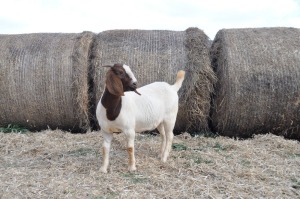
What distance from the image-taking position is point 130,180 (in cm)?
422

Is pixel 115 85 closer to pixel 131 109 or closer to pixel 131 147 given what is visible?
pixel 131 109

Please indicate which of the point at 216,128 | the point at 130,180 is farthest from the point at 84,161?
the point at 216,128

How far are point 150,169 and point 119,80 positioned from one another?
1.09m

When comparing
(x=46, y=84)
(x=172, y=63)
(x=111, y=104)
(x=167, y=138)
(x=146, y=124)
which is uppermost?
(x=172, y=63)

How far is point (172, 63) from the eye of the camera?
6.89 meters

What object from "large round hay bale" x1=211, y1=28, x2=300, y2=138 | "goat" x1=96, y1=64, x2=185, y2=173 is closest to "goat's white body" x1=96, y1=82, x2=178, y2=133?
"goat" x1=96, y1=64, x2=185, y2=173

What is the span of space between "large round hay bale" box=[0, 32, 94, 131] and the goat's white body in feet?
7.29

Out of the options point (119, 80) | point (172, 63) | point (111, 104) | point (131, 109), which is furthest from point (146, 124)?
point (172, 63)

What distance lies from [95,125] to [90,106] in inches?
13.7

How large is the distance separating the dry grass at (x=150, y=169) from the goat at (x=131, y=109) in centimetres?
31

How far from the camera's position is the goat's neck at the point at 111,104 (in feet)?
14.1

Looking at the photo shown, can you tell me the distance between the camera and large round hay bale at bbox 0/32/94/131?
6961mm

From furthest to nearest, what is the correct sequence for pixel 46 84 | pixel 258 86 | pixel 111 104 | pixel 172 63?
1. pixel 46 84
2. pixel 172 63
3. pixel 258 86
4. pixel 111 104

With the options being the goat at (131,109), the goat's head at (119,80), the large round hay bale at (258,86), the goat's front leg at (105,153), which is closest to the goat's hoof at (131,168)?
the goat at (131,109)
